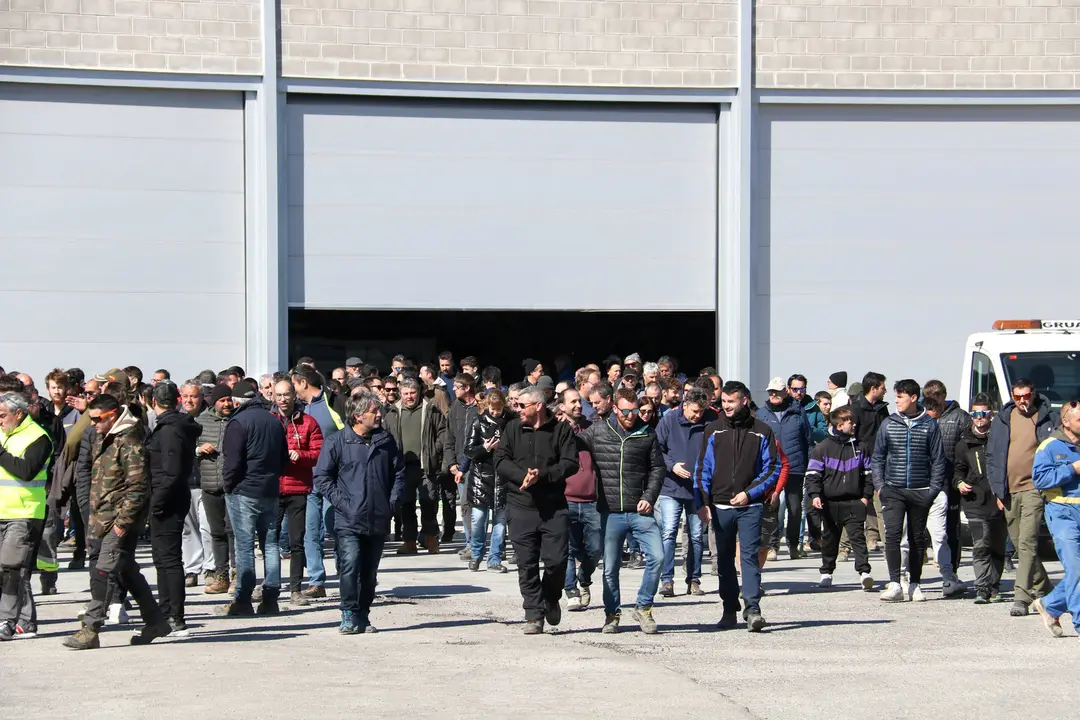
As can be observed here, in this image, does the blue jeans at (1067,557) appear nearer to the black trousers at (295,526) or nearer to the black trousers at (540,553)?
the black trousers at (540,553)

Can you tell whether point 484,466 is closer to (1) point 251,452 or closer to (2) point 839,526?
(2) point 839,526

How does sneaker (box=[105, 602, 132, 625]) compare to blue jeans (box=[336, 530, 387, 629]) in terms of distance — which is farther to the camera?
sneaker (box=[105, 602, 132, 625])

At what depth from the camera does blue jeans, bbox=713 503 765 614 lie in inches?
465

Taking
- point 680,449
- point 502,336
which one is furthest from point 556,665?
point 502,336

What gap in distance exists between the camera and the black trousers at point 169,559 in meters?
11.4

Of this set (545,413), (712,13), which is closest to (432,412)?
(545,413)

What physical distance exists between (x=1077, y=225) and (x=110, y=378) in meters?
14.9

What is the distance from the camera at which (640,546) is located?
12.1 meters

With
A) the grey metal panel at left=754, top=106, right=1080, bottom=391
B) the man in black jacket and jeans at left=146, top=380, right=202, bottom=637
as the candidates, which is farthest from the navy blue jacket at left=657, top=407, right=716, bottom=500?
the grey metal panel at left=754, top=106, right=1080, bottom=391

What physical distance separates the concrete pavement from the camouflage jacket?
88 centimetres

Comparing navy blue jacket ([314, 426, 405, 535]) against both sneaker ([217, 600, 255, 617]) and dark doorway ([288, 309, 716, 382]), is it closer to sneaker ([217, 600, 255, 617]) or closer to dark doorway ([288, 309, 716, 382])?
sneaker ([217, 600, 255, 617])

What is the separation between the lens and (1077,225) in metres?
23.2

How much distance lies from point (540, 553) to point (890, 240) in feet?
A: 41.7

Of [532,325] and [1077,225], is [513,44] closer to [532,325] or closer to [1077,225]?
[532,325]
